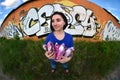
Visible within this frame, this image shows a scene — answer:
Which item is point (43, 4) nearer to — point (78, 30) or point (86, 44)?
point (78, 30)

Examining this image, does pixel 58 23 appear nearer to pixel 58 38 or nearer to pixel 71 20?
pixel 58 38

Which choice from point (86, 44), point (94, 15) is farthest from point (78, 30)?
point (86, 44)

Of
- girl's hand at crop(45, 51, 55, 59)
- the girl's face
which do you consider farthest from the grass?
the girl's face

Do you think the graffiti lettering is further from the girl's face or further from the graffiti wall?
the girl's face

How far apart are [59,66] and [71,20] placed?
8.43ft

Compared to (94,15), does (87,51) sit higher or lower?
lower

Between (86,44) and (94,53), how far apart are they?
0.40 meters

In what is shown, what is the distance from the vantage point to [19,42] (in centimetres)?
1515

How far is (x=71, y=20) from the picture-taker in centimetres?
1639

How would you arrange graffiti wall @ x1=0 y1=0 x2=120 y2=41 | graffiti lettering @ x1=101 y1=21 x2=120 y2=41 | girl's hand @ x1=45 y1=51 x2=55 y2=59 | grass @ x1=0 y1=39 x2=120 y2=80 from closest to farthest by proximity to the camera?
1. girl's hand @ x1=45 y1=51 x2=55 y2=59
2. grass @ x1=0 y1=39 x2=120 y2=80
3. graffiti wall @ x1=0 y1=0 x2=120 y2=41
4. graffiti lettering @ x1=101 y1=21 x2=120 y2=41

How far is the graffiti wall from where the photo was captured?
16469 mm

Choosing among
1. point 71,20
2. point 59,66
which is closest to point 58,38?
point 59,66

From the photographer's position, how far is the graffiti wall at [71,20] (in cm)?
1647

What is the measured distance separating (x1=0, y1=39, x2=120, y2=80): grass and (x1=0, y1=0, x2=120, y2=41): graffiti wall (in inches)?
60.3
